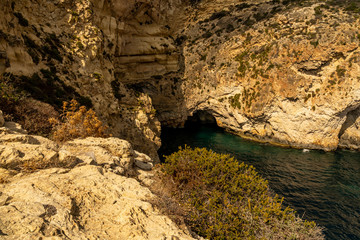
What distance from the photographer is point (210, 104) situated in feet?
144

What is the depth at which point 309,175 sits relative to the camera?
24.9m

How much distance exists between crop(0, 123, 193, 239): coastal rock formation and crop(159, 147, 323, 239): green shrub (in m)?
1.67

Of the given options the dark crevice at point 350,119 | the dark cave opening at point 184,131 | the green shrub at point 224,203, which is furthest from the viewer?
the dark crevice at point 350,119

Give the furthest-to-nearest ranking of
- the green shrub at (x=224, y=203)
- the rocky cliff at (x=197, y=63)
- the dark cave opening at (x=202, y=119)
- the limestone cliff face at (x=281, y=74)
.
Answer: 1. the dark cave opening at (x=202, y=119)
2. the limestone cliff face at (x=281, y=74)
3. the rocky cliff at (x=197, y=63)
4. the green shrub at (x=224, y=203)

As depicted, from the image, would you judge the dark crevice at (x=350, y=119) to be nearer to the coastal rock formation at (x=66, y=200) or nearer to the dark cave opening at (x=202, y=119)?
the dark cave opening at (x=202, y=119)

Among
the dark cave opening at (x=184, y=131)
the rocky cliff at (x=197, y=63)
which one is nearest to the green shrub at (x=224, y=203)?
the rocky cliff at (x=197, y=63)

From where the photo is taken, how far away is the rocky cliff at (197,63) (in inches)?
680

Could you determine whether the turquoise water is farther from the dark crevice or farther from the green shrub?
the green shrub

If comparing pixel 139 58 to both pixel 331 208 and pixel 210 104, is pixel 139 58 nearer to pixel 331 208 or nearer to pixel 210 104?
pixel 210 104

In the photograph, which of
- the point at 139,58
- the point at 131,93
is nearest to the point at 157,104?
the point at 139,58

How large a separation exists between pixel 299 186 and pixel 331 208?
3815 mm

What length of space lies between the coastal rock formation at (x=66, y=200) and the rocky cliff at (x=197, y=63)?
9.26 meters

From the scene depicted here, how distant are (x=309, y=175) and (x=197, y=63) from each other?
102 ft

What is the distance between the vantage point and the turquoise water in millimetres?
17391
